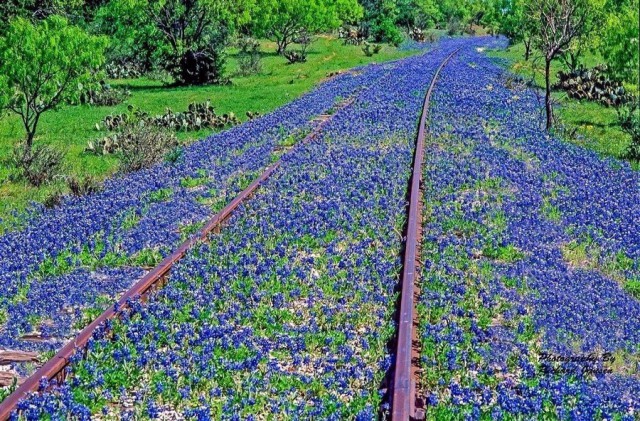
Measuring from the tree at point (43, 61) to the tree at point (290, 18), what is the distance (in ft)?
95.5

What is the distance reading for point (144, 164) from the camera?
16328 mm

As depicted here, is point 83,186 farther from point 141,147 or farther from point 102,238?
point 102,238

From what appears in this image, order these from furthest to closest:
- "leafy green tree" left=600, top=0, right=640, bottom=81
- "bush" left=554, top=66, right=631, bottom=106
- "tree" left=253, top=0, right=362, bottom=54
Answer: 1. "tree" left=253, top=0, right=362, bottom=54
2. "bush" left=554, top=66, right=631, bottom=106
3. "leafy green tree" left=600, top=0, right=640, bottom=81

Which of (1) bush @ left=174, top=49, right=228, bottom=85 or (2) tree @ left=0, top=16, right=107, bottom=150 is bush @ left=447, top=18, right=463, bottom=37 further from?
(2) tree @ left=0, top=16, right=107, bottom=150

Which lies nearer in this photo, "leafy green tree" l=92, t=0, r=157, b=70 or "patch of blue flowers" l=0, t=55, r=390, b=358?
"patch of blue flowers" l=0, t=55, r=390, b=358

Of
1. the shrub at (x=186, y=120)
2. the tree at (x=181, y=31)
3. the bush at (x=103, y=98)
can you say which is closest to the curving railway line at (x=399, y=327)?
the shrub at (x=186, y=120)

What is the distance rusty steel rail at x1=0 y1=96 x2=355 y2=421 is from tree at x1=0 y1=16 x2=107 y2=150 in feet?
24.0

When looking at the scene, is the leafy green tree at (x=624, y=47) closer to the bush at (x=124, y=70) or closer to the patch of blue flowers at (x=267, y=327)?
the patch of blue flowers at (x=267, y=327)

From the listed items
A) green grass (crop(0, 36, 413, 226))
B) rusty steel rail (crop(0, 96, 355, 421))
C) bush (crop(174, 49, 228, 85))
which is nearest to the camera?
rusty steel rail (crop(0, 96, 355, 421))

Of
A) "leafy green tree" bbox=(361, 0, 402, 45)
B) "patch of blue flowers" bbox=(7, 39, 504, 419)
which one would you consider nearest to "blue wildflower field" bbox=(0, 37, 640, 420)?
"patch of blue flowers" bbox=(7, 39, 504, 419)

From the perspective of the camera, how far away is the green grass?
590 inches

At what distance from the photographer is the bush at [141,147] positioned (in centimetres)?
1619

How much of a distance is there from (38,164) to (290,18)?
136 ft

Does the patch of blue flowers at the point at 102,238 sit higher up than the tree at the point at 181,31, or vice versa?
the tree at the point at 181,31
